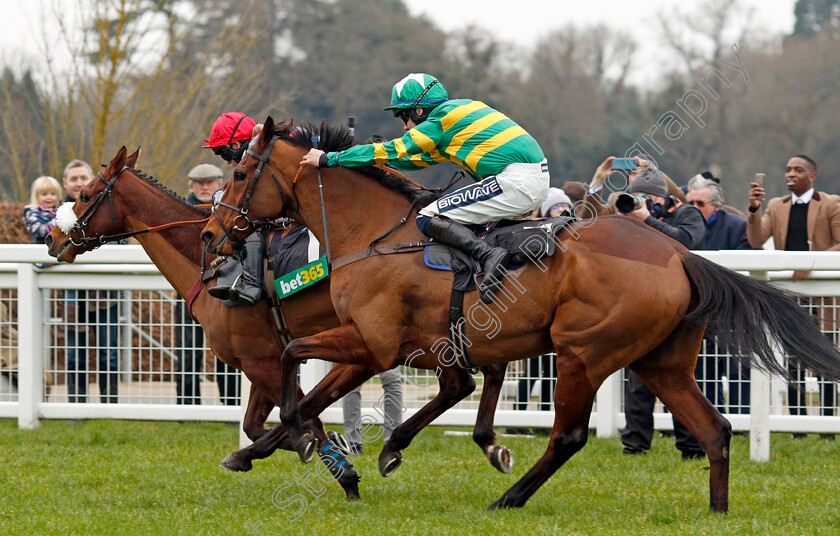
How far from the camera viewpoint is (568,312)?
480cm

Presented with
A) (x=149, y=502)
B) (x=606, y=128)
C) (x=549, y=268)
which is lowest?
(x=149, y=502)

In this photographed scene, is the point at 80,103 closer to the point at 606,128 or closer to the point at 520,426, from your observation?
the point at 520,426

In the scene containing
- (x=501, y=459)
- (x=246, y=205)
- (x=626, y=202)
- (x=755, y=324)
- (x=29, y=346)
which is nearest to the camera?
(x=755, y=324)

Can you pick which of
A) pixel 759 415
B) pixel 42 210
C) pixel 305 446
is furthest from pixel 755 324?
pixel 42 210

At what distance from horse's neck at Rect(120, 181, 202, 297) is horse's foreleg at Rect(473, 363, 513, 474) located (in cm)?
172

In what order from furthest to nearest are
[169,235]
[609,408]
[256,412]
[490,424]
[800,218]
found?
[800,218] < [609,408] < [169,235] < [256,412] < [490,424]

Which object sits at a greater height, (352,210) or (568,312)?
(352,210)

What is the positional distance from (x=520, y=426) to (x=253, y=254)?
2.37 metres

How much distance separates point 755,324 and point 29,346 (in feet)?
16.6

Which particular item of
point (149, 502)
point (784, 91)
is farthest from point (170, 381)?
point (784, 91)

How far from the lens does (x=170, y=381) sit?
23.9ft

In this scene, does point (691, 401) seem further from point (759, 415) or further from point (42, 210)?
point (42, 210)

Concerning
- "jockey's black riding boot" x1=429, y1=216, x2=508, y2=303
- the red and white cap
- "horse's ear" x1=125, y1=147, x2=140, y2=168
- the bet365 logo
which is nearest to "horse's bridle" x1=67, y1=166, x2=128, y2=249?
"horse's ear" x1=125, y1=147, x2=140, y2=168

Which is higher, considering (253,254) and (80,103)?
(80,103)
